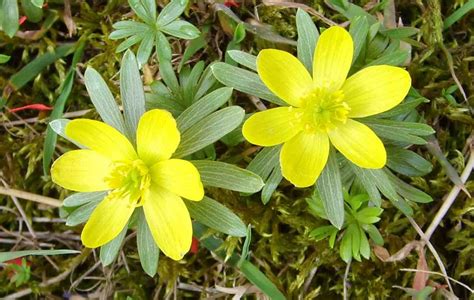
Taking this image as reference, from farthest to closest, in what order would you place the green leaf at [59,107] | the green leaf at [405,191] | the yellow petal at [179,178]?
the green leaf at [59,107] → the green leaf at [405,191] → the yellow petal at [179,178]

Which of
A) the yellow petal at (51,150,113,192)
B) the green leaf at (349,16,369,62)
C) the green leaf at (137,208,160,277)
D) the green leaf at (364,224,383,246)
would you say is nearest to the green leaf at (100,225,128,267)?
the green leaf at (137,208,160,277)

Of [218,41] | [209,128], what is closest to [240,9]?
[218,41]

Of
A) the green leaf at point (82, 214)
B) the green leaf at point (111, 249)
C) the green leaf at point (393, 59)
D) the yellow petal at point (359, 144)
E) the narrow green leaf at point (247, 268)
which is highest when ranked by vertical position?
the green leaf at point (393, 59)

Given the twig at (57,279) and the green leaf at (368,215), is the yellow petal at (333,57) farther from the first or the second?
the twig at (57,279)

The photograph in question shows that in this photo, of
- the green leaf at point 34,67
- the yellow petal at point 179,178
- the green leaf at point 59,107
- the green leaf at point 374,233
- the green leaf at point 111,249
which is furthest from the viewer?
the green leaf at point 34,67

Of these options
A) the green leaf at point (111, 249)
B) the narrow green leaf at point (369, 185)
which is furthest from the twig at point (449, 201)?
the green leaf at point (111, 249)

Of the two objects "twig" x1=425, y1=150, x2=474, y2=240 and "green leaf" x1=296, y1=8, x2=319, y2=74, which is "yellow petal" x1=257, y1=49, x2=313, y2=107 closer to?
"green leaf" x1=296, y1=8, x2=319, y2=74
